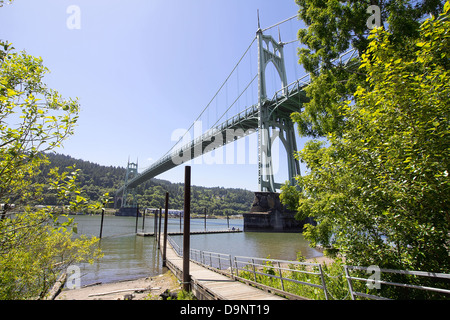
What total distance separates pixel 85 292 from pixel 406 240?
39.8 ft

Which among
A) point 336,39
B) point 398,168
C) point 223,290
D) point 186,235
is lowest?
point 223,290

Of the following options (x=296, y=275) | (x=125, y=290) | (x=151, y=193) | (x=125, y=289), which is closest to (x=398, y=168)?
(x=296, y=275)

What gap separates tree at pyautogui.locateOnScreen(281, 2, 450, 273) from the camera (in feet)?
9.77

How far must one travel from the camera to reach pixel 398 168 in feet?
10.8

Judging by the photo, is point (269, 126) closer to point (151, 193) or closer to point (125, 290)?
point (125, 290)

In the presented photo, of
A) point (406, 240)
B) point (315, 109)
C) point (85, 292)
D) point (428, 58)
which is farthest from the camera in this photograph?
point (85, 292)

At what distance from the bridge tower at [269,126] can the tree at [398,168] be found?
31590mm

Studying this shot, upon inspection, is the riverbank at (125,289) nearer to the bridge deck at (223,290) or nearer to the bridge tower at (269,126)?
the bridge deck at (223,290)

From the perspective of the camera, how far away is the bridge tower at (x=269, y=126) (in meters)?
36.5

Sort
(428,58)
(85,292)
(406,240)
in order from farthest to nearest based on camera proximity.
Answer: (85,292), (406,240), (428,58)

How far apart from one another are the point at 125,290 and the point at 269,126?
3295 cm
